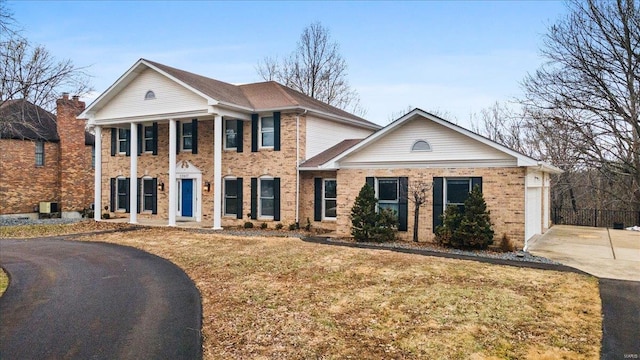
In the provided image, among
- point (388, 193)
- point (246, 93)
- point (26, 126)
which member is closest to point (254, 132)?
point (246, 93)

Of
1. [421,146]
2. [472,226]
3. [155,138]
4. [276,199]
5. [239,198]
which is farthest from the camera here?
[155,138]

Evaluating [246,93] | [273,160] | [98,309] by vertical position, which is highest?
→ [246,93]

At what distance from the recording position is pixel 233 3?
1948 cm

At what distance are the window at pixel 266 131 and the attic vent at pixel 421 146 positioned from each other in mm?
6898

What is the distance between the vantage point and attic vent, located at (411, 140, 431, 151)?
15.2m

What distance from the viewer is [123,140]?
23.9 m

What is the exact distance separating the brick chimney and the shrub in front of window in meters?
22.2

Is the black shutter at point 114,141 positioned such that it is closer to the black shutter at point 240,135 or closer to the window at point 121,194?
the window at point 121,194

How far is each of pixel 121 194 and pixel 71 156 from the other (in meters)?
5.00

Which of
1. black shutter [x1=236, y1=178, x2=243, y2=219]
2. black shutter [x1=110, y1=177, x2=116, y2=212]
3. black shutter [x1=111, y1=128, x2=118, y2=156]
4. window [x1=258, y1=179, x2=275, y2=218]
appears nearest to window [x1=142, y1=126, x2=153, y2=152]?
black shutter [x1=111, y1=128, x2=118, y2=156]

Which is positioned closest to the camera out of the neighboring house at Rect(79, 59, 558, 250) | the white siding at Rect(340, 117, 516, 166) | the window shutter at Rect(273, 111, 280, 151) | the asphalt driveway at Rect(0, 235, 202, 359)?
the asphalt driveway at Rect(0, 235, 202, 359)

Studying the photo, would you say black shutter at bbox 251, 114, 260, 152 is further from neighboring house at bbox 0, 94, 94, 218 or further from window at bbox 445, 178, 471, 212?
neighboring house at bbox 0, 94, 94, 218

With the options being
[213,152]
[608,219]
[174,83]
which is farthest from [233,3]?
[608,219]

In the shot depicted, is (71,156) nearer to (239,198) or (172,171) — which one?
(172,171)
